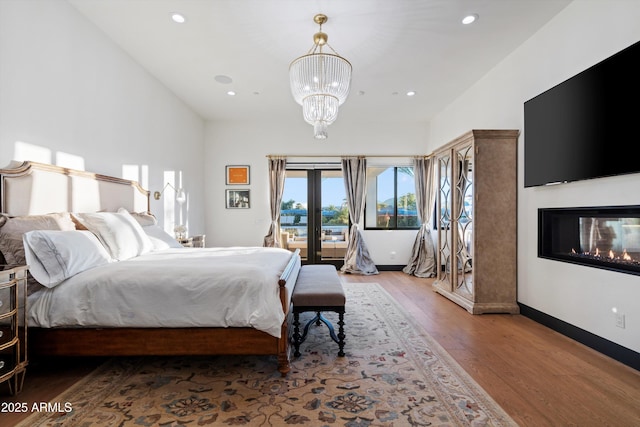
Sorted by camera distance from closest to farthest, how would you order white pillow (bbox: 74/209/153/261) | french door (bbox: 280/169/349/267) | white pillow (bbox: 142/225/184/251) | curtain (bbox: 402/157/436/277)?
1. white pillow (bbox: 74/209/153/261)
2. white pillow (bbox: 142/225/184/251)
3. curtain (bbox: 402/157/436/277)
4. french door (bbox: 280/169/349/267)

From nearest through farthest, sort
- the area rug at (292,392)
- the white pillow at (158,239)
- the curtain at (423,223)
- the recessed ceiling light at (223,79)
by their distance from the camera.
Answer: the area rug at (292,392), the white pillow at (158,239), the recessed ceiling light at (223,79), the curtain at (423,223)

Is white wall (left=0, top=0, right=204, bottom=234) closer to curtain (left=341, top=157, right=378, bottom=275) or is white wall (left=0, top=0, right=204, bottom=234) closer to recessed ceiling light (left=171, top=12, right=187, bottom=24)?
recessed ceiling light (left=171, top=12, right=187, bottom=24)

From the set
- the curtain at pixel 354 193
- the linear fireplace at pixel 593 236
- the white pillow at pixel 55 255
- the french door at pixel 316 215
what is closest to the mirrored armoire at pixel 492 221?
the linear fireplace at pixel 593 236

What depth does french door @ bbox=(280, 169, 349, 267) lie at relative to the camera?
5.87 meters

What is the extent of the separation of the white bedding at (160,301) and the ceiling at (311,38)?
2.40m

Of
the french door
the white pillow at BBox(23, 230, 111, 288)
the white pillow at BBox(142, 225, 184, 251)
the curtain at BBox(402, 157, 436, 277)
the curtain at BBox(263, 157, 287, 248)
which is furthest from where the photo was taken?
the french door

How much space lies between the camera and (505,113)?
355 cm

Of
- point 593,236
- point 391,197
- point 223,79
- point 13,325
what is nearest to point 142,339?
point 13,325

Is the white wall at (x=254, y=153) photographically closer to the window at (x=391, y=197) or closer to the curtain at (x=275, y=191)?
the curtain at (x=275, y=191)

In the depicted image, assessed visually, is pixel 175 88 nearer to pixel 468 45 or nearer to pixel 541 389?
pixel 468 45

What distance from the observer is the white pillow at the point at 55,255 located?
188 centimetres

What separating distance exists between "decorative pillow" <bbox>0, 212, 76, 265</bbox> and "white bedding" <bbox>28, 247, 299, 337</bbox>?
30 centimetres

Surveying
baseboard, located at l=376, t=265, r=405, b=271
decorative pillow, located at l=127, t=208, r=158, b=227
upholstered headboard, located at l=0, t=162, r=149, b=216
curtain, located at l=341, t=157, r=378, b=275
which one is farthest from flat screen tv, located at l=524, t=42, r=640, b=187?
upholstered headboard, located at l=0, t=162, r=149, b=216

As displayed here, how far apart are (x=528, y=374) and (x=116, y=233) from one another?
11.4 ft
